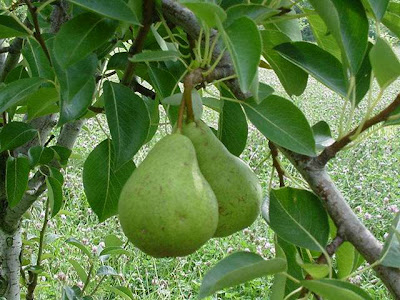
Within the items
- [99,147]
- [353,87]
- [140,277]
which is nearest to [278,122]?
[353,87]

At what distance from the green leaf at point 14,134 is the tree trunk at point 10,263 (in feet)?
1.15

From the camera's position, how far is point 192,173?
0.64 meters

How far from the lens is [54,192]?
1.17 metres

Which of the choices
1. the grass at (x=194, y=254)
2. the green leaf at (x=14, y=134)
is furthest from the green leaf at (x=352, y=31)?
the grass at (x=194, y=254)

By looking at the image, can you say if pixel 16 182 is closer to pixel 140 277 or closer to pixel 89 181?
pixel 89 181

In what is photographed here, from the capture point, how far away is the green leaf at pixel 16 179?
110cm

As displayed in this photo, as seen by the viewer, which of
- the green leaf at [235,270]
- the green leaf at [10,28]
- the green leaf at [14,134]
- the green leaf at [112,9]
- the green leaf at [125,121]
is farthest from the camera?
the green leaf at [14,134]

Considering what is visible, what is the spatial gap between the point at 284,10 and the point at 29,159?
1.92 ft

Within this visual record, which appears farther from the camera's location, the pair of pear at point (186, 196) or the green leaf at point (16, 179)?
the green leaf at point (16, 179)

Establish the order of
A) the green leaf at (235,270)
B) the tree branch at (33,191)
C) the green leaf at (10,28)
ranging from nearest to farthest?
1. the green leaf at (235,270)
2. the green leaf at (10,28)
3. the tree branch at (33,191)

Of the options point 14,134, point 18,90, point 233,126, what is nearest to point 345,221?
point 233,126

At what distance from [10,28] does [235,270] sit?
0.54 m

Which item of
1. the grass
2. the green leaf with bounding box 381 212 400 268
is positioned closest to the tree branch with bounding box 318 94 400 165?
the green leaf with bounding box 381 212 400 268

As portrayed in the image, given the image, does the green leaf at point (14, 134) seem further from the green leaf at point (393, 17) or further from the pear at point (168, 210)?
the green leaf at point (393, 17)
